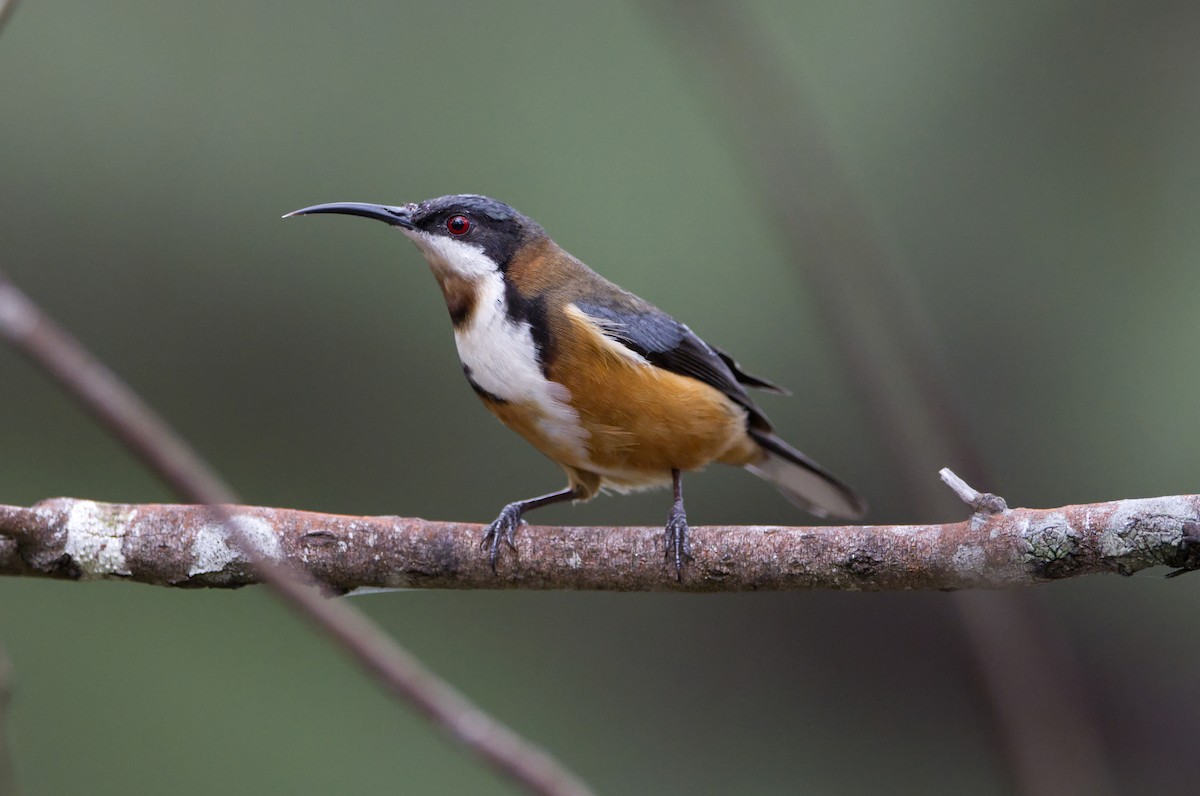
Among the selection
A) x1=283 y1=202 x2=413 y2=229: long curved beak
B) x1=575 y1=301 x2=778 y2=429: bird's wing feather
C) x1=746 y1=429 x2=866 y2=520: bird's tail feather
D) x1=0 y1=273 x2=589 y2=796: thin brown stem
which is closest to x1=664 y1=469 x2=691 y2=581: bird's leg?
x1=575 y1=301 x2=778 y2=429: bird's wing feather

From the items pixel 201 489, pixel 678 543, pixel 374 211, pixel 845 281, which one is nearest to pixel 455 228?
pixel 374 211

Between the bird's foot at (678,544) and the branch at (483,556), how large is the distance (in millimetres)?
34

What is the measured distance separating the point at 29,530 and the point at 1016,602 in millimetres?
3037

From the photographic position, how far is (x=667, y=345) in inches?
188

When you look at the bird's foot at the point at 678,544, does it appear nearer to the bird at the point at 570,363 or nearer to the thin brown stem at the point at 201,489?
the bird at the point at 570,363

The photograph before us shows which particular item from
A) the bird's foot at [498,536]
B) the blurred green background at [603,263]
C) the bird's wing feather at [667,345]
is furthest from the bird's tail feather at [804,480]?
the blurred green background at [603,263]

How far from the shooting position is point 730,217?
768 cm

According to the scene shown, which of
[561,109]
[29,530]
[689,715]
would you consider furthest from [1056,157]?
[29,530]

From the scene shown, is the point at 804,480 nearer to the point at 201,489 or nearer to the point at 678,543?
the point at 678,543

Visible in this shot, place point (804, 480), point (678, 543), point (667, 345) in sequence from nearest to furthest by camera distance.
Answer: point (678, 543)
point (667, 345)
point (804, 480)

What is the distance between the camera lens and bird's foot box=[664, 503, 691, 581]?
387 centimetres

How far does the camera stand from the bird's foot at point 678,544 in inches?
152

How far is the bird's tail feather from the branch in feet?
4.54

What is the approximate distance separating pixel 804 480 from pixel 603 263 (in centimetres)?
228
